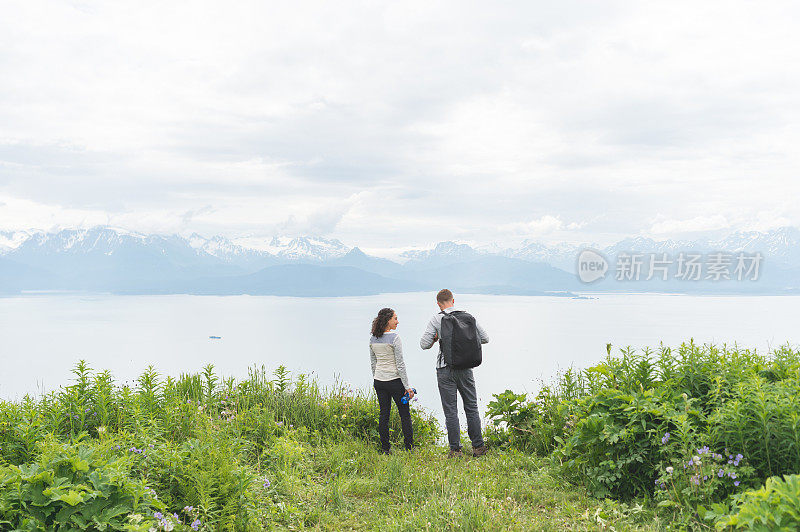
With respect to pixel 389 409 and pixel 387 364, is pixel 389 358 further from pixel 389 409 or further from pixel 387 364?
pixel 389 409

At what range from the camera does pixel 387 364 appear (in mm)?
7539

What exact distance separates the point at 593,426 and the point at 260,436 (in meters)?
4.29

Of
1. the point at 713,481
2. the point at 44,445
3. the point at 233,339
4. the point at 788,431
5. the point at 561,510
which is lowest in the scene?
the point at 233,339

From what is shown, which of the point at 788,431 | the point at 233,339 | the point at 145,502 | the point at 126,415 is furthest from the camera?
the point at 233,339

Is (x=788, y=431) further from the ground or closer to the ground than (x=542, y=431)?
further from the ground

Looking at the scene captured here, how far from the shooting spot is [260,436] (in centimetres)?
693

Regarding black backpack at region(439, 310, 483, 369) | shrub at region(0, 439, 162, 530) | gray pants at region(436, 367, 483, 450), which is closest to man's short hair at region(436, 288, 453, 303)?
black backpack at region(439, 310, 483, 369)

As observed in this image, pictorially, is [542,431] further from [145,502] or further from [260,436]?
[145,502]

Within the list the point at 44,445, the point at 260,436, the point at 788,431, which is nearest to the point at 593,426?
the point at 788,431

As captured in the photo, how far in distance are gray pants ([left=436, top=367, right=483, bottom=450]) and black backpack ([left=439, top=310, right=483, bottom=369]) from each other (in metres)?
0.24

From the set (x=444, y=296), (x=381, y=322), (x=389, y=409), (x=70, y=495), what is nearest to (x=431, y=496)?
(x=389, y=409)

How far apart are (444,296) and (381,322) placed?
102cm

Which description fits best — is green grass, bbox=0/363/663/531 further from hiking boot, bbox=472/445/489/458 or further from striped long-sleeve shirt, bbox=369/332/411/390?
striped long-sleeve shirt, bbox=369/332/411/390

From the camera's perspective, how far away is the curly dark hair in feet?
24.6
